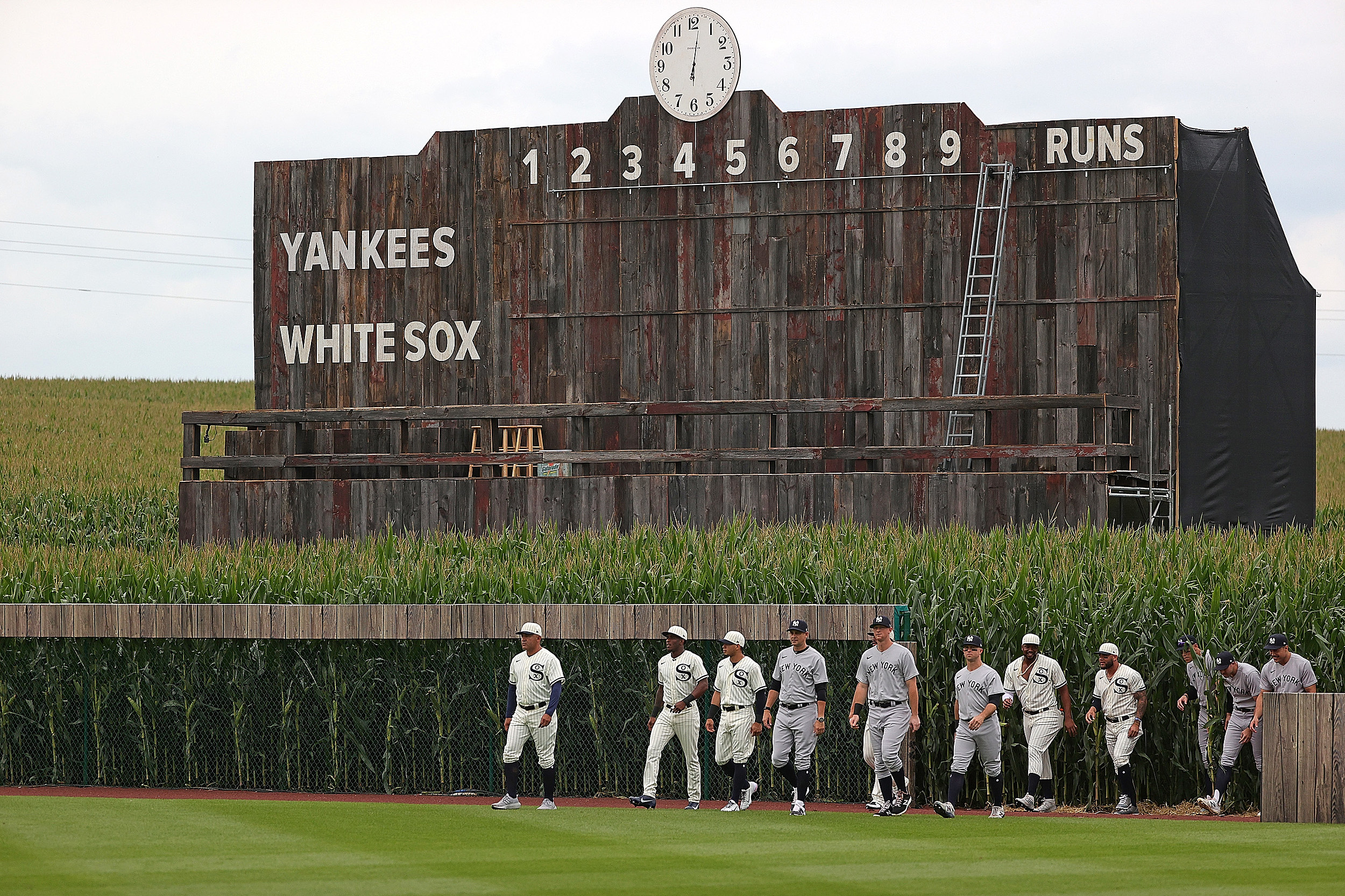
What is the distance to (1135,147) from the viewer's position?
992 inches

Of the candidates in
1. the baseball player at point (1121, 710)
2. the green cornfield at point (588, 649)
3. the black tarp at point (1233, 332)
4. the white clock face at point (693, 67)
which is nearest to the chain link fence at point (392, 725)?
the green cornfield at point (588, 649)

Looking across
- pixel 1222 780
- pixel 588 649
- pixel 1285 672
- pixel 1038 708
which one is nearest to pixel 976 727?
pixel 1038 708

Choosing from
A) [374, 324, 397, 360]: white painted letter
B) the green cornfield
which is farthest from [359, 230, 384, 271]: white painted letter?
the green cornfield

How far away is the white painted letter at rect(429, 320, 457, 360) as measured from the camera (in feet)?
90.9

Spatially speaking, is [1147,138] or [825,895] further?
[1147,138]

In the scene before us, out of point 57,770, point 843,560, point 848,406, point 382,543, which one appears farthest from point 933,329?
point 57,770

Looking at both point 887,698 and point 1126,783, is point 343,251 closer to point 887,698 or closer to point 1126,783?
point 887,698

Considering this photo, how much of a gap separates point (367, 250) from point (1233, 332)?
14.2 metres

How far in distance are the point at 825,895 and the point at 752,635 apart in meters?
6.62

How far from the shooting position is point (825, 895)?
1080 centimetres

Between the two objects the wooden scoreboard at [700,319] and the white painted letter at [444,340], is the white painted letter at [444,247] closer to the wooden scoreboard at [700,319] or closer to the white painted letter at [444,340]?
the wooden scoreboard at [700,319]

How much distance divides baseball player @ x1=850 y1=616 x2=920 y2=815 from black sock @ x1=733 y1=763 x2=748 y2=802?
4.14 ft

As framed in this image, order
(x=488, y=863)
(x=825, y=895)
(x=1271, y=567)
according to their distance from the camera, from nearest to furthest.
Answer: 1. (x=825, y=895)
2. (x=488, y=863)
3. (x=1271, y=567)

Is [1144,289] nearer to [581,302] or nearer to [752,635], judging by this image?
[581,302]
